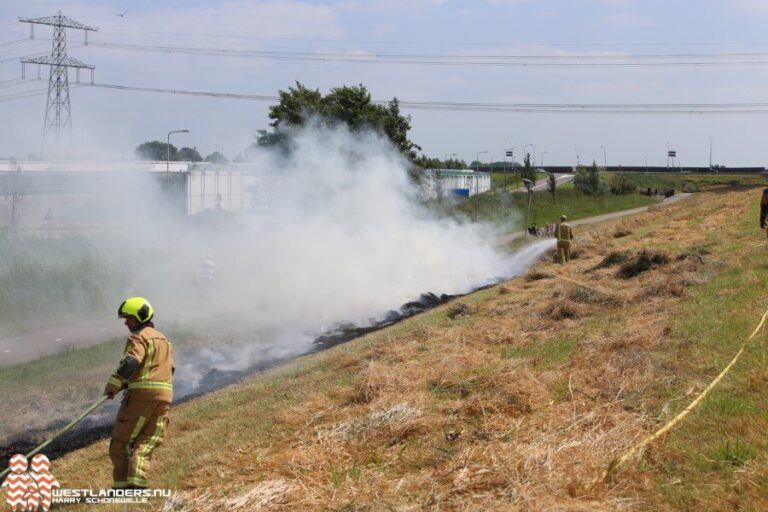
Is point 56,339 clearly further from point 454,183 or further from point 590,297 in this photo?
point 454,183

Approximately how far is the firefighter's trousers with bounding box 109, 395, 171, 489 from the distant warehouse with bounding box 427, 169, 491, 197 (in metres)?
26.0

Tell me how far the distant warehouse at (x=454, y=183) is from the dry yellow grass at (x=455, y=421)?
2094cm

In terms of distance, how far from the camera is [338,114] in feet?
113

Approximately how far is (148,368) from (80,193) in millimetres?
25943

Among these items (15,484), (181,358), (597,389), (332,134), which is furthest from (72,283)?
(597,389)

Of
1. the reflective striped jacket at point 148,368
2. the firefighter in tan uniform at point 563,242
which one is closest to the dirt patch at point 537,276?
the firefighter in tan uniform at point 563,242

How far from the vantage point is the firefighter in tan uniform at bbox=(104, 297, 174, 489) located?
7.00m

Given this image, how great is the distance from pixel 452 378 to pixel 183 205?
26.0 meters

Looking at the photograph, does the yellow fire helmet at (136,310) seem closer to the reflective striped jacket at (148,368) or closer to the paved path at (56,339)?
the reflective striped jacket at (148,368)

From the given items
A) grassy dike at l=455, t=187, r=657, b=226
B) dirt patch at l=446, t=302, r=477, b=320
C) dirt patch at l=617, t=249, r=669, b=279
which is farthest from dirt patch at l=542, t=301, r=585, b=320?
grassy dike at l=455, t=187, r=657, b=226

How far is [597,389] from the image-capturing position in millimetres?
7832

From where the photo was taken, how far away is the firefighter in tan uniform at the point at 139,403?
23.0 ft

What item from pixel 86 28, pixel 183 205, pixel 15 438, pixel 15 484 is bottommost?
pixel 15 438

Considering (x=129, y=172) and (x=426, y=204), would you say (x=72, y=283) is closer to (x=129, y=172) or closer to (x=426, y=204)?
(x=129, y=172)
